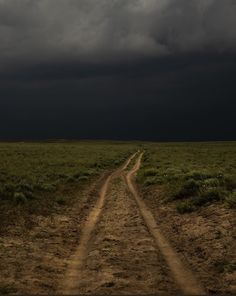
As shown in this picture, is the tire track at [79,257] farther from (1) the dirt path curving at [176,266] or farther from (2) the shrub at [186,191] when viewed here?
(2) the shrub at [186,191]

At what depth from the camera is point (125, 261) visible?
11.4 m

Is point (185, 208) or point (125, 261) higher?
point (185, 208)

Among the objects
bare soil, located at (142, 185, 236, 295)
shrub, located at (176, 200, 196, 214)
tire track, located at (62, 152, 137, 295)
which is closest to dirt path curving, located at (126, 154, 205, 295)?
bare soil, located at (142, 185, 236, 295)

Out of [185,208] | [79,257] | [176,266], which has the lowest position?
[79,257]

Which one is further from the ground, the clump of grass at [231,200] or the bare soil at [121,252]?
the clump of grass at [231,200]

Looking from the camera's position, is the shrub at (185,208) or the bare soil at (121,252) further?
the shrub at (185,208)

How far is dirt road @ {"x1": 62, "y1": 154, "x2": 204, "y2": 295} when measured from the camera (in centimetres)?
919

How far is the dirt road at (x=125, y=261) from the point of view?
919 centimetres

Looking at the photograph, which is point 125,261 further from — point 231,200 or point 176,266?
point 231,200

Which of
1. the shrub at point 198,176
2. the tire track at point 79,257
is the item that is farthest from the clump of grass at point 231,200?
the shrub at point 198,176

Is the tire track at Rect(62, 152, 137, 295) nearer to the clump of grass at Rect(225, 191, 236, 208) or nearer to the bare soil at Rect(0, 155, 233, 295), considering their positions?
the bare soil at Rect(0, 155, 233, 295)

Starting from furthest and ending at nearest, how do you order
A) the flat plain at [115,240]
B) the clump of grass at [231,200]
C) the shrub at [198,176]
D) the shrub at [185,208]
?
the shrub at [198,176]
the shrub at [185,208]
the clump of grass at [231,200]
the flat plain at [115,240]

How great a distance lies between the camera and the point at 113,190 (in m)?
27.6

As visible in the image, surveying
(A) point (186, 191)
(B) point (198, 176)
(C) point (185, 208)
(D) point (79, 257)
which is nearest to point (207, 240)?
(D) point (79, 257)
